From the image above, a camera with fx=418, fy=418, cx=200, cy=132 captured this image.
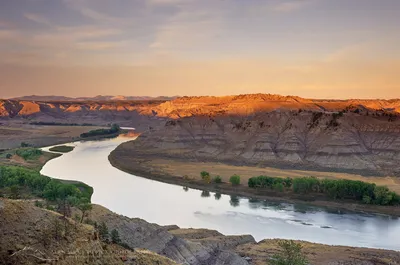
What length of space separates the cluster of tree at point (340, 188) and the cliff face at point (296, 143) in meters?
22.5

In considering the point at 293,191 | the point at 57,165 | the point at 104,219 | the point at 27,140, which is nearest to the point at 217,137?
the point at 57,165

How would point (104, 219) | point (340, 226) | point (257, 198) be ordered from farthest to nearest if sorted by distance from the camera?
1. point (257, 198)
2. point (340, 226)
3. point (104, 219)

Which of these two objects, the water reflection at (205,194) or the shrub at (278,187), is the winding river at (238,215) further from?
the shrub at (278,187)

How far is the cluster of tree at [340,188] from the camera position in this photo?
5731cm

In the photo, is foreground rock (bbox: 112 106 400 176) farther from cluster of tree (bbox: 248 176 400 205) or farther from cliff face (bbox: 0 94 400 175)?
cluster of tree (bbox: 248 176 400 205)

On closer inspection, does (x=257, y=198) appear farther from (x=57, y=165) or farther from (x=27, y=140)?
(x=27, y=140)

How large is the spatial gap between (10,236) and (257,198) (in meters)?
52.8

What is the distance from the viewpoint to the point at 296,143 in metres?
98.2

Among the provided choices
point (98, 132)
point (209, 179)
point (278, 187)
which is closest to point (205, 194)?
point (209, 179)

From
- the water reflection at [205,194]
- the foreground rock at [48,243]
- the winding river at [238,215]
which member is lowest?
the water reflection at [205,194]

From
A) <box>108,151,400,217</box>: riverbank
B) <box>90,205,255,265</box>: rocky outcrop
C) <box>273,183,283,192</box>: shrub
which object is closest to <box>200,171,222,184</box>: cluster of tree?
<box>108,151,400,217</box>: riverbank

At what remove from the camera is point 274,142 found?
102 m

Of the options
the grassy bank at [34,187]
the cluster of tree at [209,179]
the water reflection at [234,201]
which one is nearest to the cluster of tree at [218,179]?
the cluster of tree at [209,179]

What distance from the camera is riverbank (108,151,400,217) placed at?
190 ft
